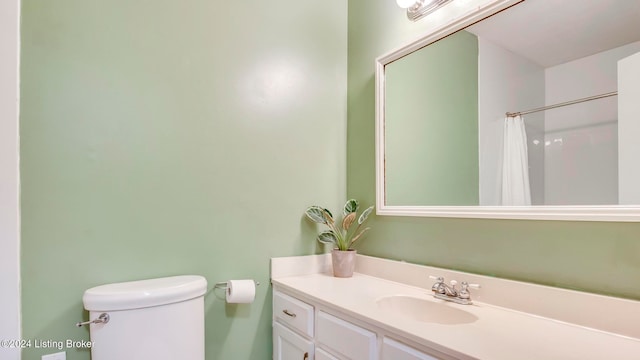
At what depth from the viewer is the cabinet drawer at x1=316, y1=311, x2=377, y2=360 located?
1.07 meters

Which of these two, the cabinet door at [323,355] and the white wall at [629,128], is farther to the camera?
the cabinet door at [323,355]

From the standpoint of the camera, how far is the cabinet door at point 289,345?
4.48ft

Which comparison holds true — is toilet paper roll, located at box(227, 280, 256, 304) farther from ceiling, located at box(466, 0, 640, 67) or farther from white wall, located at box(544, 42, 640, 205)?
ceiling, located at box(466, 0, 640, 67)

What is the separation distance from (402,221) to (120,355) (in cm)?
125

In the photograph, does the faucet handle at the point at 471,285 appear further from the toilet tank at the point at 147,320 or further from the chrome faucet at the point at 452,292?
the toilet tank at the point at 147,320

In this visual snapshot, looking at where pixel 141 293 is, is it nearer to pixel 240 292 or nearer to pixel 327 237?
pixel 240 292

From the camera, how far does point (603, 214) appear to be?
978 mm

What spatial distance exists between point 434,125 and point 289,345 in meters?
1.20

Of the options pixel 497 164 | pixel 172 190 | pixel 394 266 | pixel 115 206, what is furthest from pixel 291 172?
pixel 497 164

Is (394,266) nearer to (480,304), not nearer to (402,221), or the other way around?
(402,221)

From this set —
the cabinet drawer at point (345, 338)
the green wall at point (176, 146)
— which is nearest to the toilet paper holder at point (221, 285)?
the green wall at point (176, 146)

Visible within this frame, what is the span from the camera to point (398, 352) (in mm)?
976

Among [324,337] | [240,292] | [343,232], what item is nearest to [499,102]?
[343,232]

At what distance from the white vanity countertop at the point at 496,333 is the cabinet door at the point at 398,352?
39 mm
